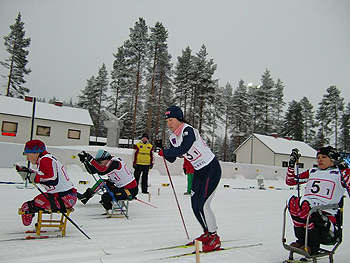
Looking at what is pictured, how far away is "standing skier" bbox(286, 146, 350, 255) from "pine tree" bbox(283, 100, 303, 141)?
56613 millimetres

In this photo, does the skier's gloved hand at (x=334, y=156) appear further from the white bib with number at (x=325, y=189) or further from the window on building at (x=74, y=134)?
the window on building at (x=74, y=134)

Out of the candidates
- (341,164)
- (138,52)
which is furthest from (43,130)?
(341,164)

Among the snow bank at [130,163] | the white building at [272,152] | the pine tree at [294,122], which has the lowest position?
the snow bank at [130,163]

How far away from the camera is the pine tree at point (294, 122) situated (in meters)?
54.9

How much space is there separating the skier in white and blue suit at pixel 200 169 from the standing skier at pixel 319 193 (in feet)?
3.34

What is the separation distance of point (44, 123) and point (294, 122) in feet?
157

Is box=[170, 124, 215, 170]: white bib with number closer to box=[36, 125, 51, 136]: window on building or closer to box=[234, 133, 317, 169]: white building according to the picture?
box=[36, 125, 51, 136]: window on building

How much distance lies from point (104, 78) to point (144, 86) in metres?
19.0

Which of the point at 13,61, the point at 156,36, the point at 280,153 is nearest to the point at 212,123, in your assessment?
the point at 280,153

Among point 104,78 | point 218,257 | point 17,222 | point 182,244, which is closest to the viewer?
point 218,257

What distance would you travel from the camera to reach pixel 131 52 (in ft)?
107

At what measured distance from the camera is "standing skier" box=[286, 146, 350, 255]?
305 centimetres

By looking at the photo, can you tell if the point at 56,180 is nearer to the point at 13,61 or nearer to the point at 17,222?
the point at 17,222

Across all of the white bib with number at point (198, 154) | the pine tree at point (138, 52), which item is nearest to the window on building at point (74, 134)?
the pine tree at point (138, 52)
